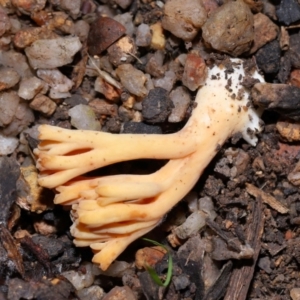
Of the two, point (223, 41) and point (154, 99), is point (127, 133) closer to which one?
point (154, 99)

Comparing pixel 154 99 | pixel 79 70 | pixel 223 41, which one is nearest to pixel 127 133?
pixel 154 99

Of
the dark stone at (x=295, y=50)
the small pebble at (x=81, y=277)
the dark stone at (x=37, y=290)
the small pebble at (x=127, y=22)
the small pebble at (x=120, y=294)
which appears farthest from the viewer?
the small pebble at (x=127, y=22)

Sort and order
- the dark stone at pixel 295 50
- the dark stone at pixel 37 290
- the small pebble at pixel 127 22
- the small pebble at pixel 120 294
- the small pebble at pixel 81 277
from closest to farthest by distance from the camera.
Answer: the dark stone at pixel 37 290 → the small pebble at pixel 120 294 → the small pebble at pixel 81 277 → the dark stone at pixel 295 50 → the small pebble at pixel 127 22

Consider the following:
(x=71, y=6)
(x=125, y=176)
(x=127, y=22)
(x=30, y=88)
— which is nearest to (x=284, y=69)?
(x=127, y=22)

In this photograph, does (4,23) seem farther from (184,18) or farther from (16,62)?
(184,18)

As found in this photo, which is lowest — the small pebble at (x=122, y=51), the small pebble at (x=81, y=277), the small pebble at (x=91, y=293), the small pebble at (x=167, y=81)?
the small pebble at (x=91, y=293)

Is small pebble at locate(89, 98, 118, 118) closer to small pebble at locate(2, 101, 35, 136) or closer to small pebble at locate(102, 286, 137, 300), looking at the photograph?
small pebble at locate(2, 101, 35, 136)

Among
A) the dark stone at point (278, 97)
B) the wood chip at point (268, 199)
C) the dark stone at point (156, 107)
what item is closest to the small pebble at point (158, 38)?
the dark stone at point (156, 107)

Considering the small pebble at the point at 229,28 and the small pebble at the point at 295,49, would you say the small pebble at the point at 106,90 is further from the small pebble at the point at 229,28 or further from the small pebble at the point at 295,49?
the small pebble at the point at 295,49
